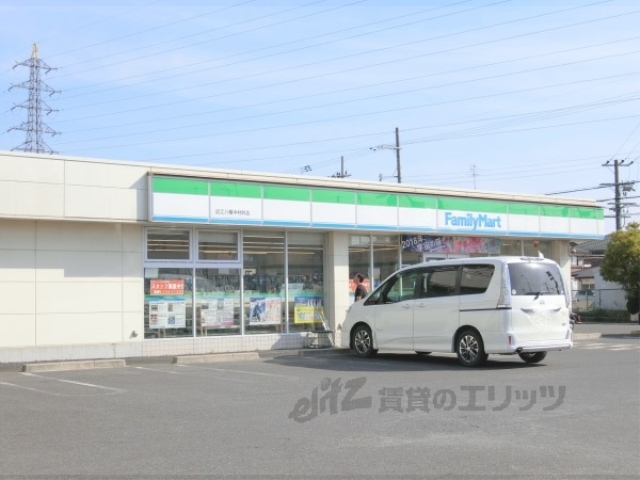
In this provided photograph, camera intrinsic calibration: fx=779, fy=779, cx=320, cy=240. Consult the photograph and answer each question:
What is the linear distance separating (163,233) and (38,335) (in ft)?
11.4

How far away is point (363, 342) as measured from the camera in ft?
56.5

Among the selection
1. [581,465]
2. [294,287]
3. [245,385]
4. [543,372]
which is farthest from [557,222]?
[581,465]

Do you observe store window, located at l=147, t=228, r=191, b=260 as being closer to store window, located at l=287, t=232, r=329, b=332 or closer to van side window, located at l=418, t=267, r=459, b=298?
store window, located at l=287, t=232, r=329, b=332

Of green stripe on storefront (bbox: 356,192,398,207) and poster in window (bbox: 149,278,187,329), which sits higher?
green stripe on storefront (bbox: 356,192,398,207)

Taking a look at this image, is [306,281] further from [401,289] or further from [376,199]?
[401,289]

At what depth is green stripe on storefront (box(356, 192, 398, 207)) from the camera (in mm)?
19734

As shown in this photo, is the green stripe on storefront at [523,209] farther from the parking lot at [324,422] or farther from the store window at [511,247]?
the parking lot at [324,422]

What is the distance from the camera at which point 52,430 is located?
8.48 meters

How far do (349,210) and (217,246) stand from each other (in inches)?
138

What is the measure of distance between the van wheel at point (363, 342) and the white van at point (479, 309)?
0.45 metres

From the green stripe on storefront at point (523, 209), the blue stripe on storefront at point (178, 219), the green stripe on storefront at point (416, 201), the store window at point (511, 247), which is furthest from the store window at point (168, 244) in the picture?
the store window at point (511, 247)

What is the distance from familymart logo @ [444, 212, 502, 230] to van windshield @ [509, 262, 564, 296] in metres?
6.47

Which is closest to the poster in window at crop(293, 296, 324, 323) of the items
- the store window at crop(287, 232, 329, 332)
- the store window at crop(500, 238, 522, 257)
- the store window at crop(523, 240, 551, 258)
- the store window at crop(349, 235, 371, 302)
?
the store window at crop(287, 232, 329, 332)

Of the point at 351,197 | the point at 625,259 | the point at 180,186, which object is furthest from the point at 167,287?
the point at 625,259
